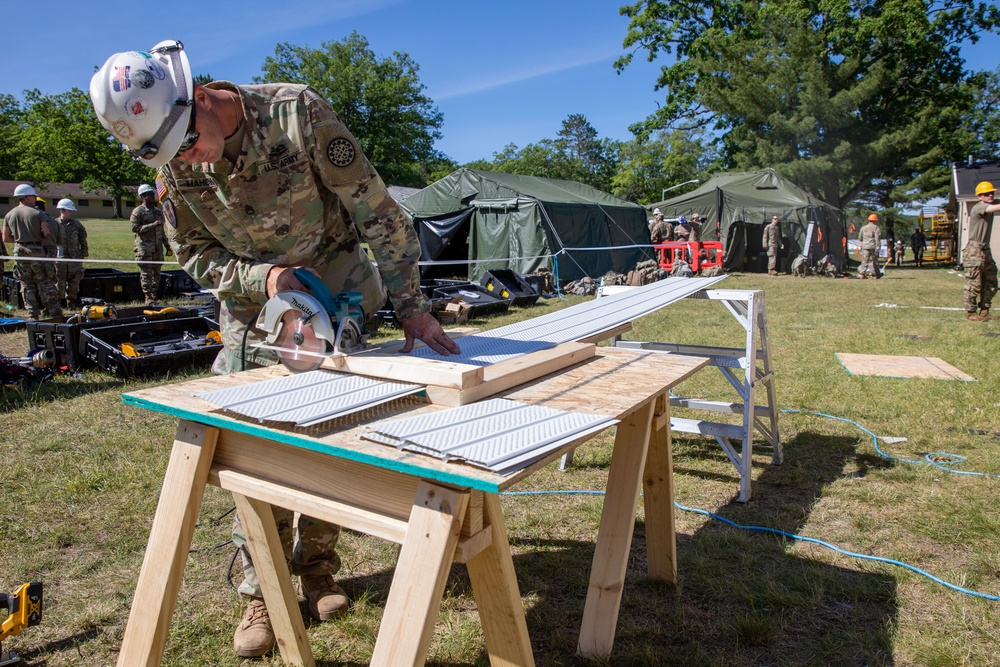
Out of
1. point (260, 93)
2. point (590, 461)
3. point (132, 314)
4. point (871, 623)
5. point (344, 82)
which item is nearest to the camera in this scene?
point (260, 93)

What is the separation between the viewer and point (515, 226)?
1484 cm

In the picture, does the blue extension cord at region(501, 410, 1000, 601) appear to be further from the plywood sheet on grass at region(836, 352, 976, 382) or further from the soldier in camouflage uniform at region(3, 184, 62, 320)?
the soldier in camouflage uniform at region(3, 184, 62, 320)

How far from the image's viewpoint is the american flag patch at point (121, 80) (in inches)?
66.3

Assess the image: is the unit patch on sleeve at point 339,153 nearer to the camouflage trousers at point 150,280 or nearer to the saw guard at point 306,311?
the saw guard at point 306,311

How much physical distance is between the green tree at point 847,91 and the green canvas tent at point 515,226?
16508mm

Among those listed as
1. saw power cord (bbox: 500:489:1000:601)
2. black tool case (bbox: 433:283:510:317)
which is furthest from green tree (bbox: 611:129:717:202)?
saw power cord (bbox: 500:489:1000:601)

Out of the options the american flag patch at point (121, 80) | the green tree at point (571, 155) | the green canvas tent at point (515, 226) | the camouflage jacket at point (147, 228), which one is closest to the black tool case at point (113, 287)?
the camouflage jacket at point (147, 228)

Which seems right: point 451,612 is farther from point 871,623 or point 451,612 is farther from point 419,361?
point 871,623

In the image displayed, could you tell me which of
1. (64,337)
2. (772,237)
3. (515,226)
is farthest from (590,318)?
(772,237)

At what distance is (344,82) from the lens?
5478 centimetres

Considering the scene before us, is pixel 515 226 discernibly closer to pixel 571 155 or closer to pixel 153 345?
pixel 153 345

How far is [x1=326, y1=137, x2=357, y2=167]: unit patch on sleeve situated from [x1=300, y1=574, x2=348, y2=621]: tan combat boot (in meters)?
1.56

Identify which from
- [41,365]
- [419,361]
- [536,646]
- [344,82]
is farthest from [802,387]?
[344,82]

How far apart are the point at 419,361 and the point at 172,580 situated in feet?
2.76
